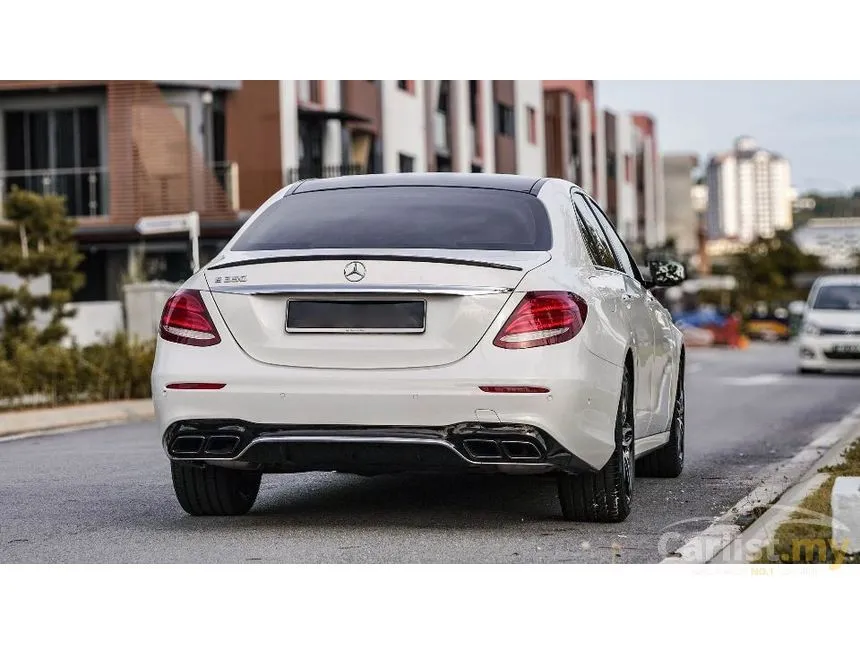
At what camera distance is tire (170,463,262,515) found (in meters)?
8.11

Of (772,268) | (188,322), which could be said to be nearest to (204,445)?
(188,322)

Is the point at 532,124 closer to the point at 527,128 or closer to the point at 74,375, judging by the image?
the point at 527,128

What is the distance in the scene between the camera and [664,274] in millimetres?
10031

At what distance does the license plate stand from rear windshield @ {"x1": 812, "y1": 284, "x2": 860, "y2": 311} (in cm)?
106

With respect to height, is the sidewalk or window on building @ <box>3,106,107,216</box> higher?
window on building @ <box>3,106,107,216</box>

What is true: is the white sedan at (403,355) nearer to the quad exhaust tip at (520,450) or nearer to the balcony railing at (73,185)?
the quad exhaust tip at (520,450)

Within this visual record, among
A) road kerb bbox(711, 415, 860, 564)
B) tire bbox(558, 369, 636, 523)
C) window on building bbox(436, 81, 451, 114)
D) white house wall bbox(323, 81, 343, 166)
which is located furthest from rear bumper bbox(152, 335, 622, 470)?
window on building bbox(436, 81, 451, 114)

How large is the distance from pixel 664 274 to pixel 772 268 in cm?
10504

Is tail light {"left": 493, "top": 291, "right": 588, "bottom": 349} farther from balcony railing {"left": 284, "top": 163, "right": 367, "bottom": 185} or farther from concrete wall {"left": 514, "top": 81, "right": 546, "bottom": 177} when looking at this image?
concrete wall {"left": 514, "top": 81, "right": 546, "bottom": 177}

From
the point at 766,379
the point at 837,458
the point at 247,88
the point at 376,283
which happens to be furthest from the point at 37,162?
the point at 376,283

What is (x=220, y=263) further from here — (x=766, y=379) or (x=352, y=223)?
(x=766, y=379)
